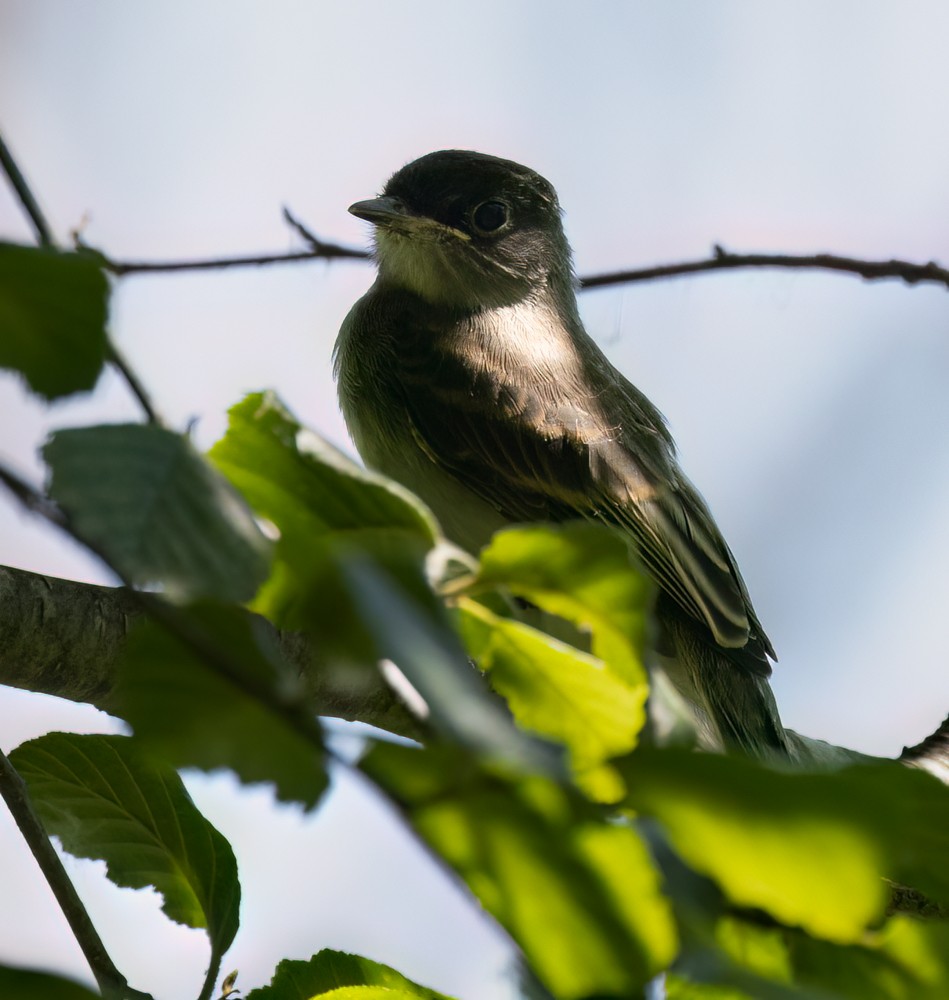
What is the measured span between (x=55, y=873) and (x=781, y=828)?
95 centimetres

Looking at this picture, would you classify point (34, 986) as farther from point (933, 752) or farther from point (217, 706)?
point (933, 752)

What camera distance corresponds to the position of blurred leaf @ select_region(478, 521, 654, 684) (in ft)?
2.04

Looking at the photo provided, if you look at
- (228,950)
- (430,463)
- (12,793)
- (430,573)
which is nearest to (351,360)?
(430,463)

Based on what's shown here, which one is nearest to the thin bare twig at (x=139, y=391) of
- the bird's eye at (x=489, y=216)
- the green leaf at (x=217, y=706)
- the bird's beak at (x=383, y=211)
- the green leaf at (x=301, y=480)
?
the green leaf at (x=301, y=480)

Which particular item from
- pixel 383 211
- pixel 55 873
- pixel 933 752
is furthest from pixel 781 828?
pixel 383 211

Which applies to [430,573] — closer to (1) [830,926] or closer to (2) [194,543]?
(2) [194,543]

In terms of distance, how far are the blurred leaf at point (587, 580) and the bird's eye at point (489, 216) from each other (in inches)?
121

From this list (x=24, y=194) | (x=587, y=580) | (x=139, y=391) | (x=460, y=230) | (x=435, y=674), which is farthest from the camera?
(x=460, y=230)

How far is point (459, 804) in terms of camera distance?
1.60 ft

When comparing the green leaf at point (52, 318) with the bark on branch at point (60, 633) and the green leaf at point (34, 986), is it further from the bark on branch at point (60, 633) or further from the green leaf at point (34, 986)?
the bark on branch at point (60, 633)

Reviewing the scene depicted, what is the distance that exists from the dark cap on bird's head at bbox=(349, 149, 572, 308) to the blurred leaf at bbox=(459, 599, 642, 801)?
2801 millimetres

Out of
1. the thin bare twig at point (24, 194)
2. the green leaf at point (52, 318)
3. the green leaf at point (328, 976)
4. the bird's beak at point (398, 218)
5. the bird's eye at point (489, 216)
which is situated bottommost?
the green leaf at point (328, 976)

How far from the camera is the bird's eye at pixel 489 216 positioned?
3627 mm

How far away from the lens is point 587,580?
626mm
